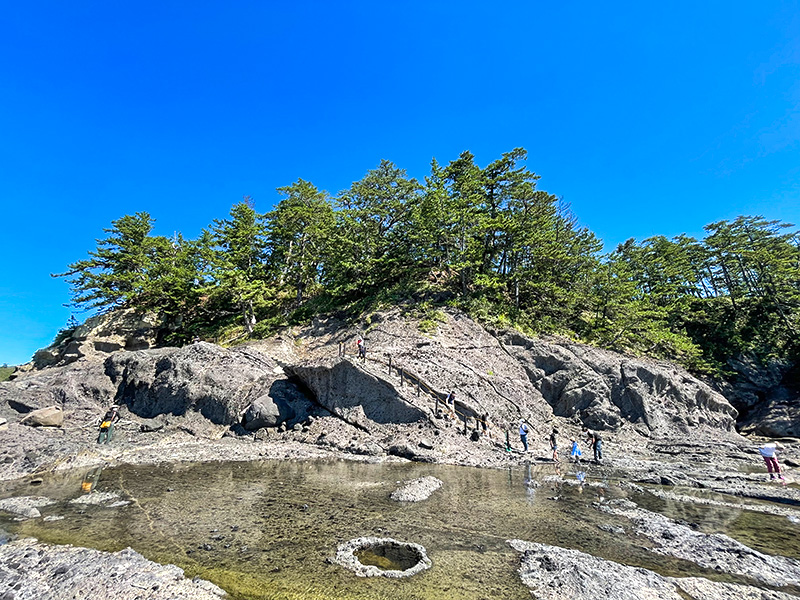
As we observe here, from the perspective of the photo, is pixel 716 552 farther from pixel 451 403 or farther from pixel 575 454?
pixel 451 403

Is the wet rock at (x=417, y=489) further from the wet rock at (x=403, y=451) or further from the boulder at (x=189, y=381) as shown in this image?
the boulder at (x=189, y=381)

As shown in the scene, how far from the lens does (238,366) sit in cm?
2542

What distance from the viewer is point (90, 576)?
6.54m

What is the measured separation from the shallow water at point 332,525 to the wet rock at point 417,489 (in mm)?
404

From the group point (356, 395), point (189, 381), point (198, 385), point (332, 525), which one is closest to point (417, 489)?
point (332, 525)

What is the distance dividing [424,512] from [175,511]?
7438 mm

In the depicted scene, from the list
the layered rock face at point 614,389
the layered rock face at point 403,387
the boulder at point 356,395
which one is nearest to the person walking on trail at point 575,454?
the layered rock face at point 403,387

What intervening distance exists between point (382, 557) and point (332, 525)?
7.73 feet

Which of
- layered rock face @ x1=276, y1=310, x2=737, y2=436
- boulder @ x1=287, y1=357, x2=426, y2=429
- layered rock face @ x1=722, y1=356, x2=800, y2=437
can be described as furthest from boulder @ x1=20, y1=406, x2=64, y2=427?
layered rock face @ x1=722, y1=356, x2=800, y2=437

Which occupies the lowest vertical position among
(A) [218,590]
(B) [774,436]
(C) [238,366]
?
(A) [218,590]

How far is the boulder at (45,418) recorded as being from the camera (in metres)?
19.7

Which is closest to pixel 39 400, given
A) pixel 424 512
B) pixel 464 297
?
pixel 424 512

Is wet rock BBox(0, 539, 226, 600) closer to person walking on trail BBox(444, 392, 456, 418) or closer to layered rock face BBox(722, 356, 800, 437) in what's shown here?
person walking on trail BBox(444, 392, 456, 418)

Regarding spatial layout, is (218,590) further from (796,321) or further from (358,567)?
(796,321)
